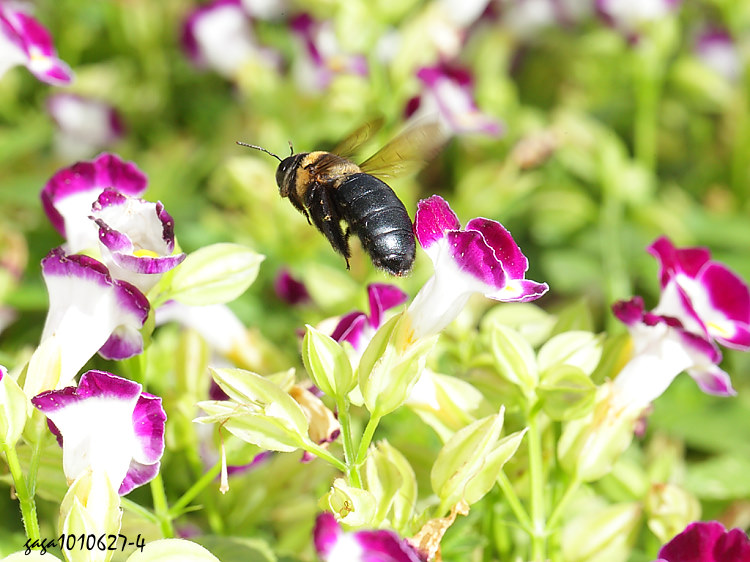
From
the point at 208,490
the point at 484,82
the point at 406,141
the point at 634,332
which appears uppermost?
the point at 406,141

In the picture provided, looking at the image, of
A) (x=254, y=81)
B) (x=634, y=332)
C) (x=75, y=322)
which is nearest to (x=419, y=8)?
(x=254, y=81)

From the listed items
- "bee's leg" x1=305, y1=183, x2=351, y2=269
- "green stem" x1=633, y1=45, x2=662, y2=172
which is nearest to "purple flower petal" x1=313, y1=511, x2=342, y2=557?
"bee's leg" x1=305, y1=183, x2=351, y2=269

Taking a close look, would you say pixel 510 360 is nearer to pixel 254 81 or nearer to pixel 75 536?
pixel 75 536

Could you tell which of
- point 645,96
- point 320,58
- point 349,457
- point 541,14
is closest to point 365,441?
point 349,457

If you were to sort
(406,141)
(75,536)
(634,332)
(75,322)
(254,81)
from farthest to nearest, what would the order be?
1. (254,81)
2. (406,141)
3. (634,332)
4. (75,322)
5. (75,536)

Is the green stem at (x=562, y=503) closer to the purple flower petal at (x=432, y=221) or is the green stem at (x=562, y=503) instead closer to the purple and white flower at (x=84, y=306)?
the purple flower petal at (x=432, y=221)

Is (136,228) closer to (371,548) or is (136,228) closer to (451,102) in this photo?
(371,548)
